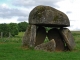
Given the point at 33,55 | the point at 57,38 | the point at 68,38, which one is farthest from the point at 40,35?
the point at 33,55

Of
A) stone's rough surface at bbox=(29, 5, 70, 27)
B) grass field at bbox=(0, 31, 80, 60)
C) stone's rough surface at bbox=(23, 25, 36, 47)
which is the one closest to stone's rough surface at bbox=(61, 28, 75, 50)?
stone's rough surface at bbox=(29, 5, 70, 27)

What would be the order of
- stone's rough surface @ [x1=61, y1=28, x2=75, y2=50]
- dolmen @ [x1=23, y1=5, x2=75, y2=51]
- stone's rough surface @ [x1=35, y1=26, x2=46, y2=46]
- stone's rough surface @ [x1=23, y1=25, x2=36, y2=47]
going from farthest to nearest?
stone's rough surface @ [x1=35, y1=26, x2=46, y2=46] → stone's rough surface @ [x1=61, y1=28, x2=75, y2=50] → stone's rough surface @ [x1=23, y1=25, x2=36, y2=47] → dolmen @ [x1=23, y1=5, x2=75, y2=51]

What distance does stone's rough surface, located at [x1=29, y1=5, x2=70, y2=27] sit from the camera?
21203mm

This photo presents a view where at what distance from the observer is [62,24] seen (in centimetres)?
2156

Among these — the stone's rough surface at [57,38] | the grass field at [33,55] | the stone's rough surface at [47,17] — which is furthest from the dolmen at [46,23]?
the stone's rough surface at [57,38]

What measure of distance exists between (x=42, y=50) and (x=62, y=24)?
3.21m

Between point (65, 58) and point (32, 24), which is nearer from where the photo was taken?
point (65, 58)

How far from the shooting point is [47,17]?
21.2 meters

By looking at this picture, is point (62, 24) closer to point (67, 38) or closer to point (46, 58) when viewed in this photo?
point (67, 38)

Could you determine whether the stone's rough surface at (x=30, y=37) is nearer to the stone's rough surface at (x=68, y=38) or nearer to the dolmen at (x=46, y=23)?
the dolmen at (x=46, y=23)

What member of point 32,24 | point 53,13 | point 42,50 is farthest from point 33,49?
point 53,13

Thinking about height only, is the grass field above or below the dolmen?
below

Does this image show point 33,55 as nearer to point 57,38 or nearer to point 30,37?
point 30,37

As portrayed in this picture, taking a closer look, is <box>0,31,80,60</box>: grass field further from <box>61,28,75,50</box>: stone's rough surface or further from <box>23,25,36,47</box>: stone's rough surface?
<box>61,28,75,50</box>: stone's rough surface
